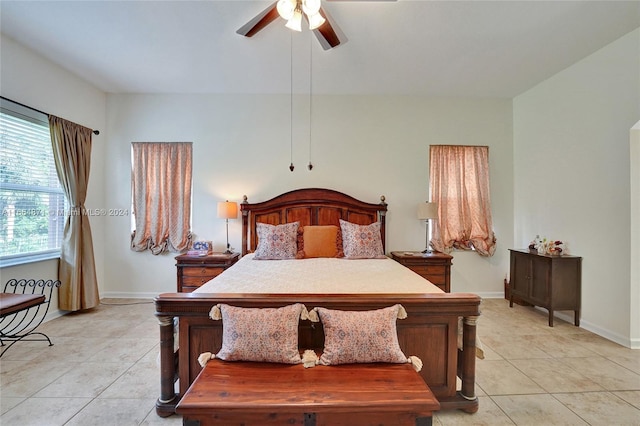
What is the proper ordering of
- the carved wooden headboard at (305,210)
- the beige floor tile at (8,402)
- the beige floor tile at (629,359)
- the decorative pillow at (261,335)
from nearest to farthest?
the decorative pillow at (261,335)
the beige floor tile at (8,402)
the beige floor tile at (629,359)
the carved wooden headboard at (305,210)

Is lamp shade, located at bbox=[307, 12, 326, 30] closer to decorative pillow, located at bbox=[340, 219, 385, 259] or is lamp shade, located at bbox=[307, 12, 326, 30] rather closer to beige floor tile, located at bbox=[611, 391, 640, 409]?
decorative pillow, located at bbox=[340, 219, 385, 259]

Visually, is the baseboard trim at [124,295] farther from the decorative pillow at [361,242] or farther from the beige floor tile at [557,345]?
the beige floor tile at [557,345]

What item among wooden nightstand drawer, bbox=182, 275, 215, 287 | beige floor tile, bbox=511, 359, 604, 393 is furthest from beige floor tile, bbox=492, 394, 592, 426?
wooden nightstand drawer, bbox=182, 275, 215, 287

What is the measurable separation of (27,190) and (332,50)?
3624 mm

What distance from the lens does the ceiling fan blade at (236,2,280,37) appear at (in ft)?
6.34

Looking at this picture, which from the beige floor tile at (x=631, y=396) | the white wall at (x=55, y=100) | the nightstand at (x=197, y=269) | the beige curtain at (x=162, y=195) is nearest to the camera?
the beige floor tile at (x=631, y=396)

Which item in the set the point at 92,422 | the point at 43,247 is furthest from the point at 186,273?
A: the point at 92,422

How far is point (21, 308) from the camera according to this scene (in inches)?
95.0

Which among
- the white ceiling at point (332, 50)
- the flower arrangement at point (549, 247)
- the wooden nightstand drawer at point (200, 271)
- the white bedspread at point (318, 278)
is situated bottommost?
the wooden nightstand drawer at point (200, 271)

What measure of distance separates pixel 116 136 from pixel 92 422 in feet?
12.3

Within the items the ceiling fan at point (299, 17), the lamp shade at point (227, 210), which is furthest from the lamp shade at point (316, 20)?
the lamp shade at point (227, 210)

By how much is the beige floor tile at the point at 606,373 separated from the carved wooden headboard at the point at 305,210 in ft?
7.86

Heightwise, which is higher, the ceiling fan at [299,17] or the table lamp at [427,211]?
the ceiling fan at [299,17]

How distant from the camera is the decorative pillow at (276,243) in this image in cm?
335
